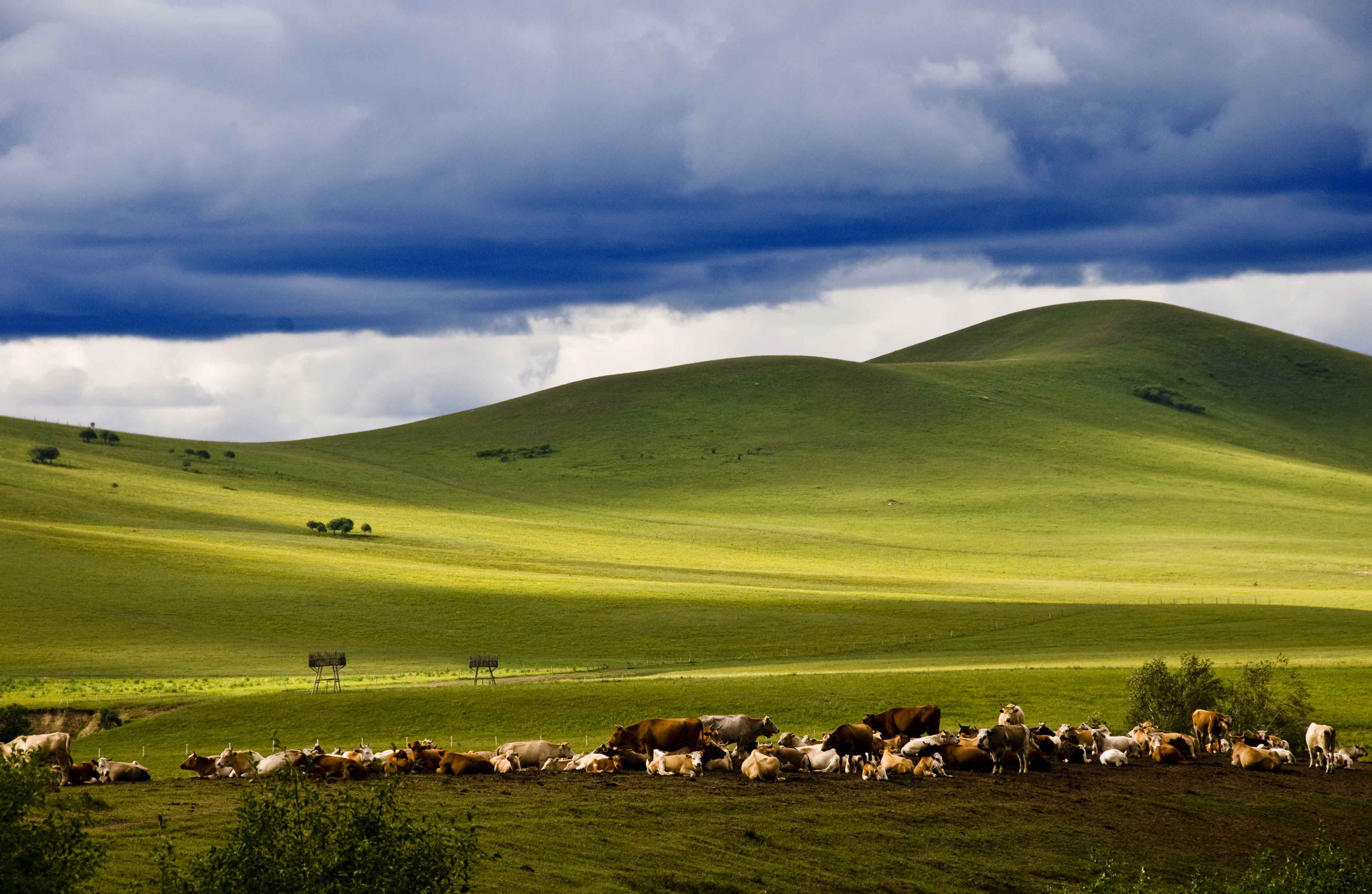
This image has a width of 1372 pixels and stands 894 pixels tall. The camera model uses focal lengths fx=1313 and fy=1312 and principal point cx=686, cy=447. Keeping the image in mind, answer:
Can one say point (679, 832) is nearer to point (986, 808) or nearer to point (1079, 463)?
point (986, 808)

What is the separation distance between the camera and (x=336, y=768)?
24875 mm

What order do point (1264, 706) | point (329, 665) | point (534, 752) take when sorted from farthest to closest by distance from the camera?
point (329, 665), point (1264, 706), point (534, 752)

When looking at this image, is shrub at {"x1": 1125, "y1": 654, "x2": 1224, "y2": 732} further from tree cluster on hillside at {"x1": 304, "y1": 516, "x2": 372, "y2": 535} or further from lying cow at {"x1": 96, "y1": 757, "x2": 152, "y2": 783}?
tree cluster on hillside at {"x1": 304, "y1": 516, "x2": 372, "y2": 535}

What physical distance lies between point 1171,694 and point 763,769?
1713 cm

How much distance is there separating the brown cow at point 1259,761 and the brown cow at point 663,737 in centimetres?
1337

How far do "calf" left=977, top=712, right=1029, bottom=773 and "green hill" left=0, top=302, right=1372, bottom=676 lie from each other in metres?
26.9

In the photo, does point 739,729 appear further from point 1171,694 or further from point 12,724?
point 12,724

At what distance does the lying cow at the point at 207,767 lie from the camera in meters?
26.2

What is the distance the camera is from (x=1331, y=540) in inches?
5153

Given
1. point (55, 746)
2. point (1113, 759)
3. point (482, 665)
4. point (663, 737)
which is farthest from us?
point (482, 665)

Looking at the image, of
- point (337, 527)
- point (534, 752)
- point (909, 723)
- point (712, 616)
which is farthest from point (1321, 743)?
point (337, 527)

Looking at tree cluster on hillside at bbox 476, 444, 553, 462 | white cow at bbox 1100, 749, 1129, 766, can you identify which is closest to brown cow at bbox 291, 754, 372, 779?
white cow at bbox 1100, 749, 1129, 766

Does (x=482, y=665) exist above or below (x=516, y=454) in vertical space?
below

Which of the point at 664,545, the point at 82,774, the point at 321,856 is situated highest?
the point at 664,545
